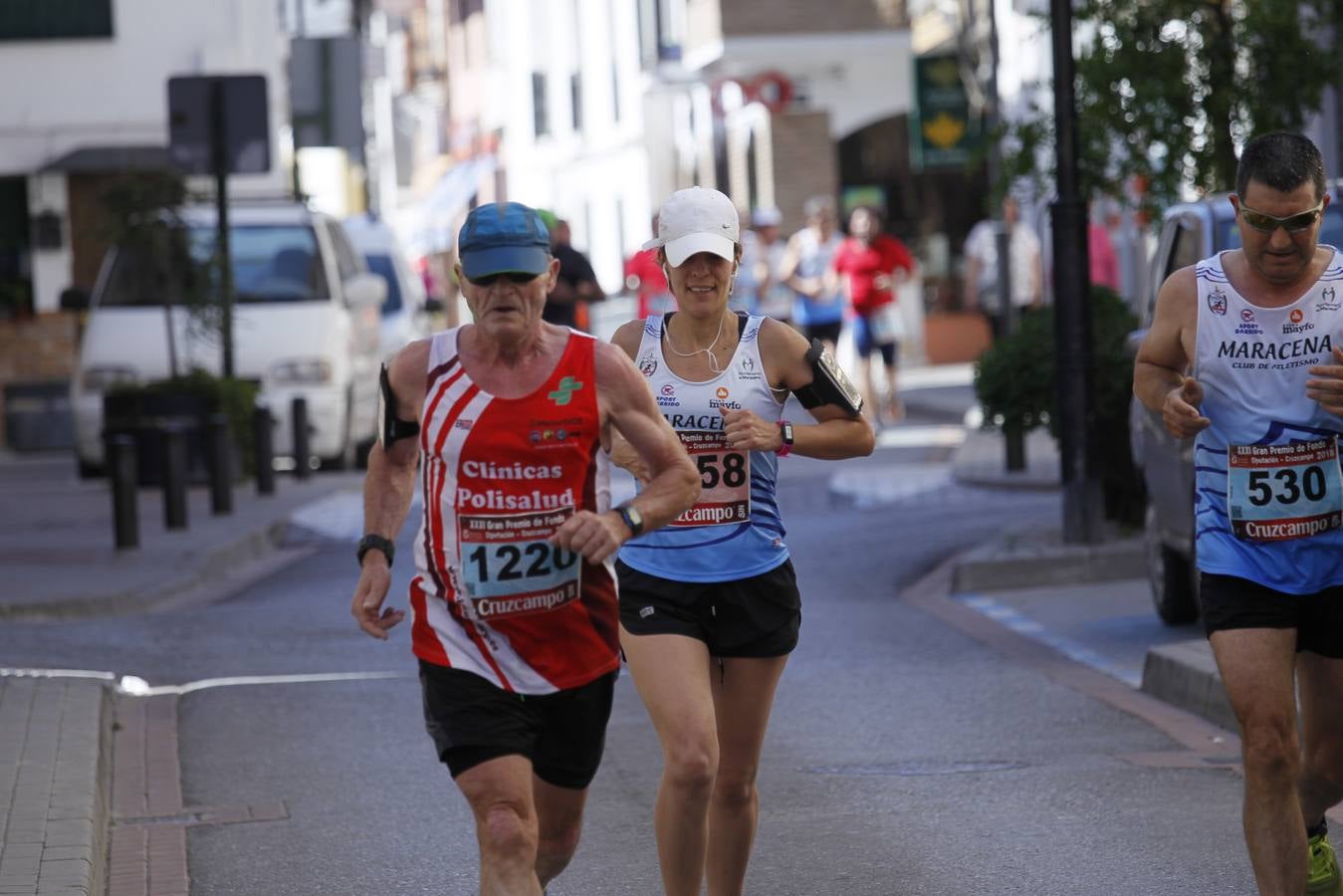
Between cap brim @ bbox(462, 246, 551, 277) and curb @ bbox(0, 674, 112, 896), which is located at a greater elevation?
cap brim @ bbox(462, 246, 551, 277)

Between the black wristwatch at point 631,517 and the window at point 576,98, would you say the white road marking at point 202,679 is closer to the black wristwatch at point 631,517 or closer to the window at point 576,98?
the black wristwatch at point 631,517

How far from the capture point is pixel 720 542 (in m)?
6.45

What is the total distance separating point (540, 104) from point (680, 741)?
187 feet

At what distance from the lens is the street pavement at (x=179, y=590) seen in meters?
8.23

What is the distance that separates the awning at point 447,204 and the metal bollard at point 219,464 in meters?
42.8

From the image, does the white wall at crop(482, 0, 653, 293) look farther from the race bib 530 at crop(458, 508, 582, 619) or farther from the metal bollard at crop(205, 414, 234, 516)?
the race bib 530 at crop(458, 508, 582, 619)

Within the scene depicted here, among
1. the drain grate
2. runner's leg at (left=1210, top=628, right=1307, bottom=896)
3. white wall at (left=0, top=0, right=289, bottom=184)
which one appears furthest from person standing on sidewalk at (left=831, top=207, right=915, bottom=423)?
runner's leg at (left=1210, top=628, right=1307, bottom=896)

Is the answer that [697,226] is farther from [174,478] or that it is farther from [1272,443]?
[174,478]

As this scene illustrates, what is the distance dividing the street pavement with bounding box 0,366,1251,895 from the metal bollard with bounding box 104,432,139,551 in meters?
0.11

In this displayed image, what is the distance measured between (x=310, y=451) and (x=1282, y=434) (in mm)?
16451

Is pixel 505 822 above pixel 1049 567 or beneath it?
above

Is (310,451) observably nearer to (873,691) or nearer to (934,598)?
(934,598)

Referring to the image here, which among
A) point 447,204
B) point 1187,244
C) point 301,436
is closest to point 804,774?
point 1187,244

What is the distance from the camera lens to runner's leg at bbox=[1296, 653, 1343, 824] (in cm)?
633
